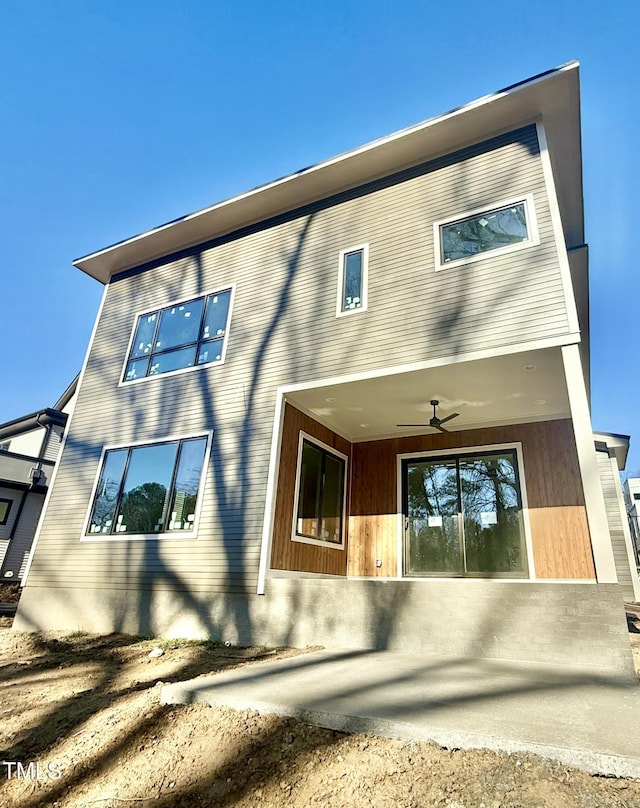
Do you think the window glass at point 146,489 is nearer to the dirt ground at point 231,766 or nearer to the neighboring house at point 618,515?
the dirt ground at point 231,766

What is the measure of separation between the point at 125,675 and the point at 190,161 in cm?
1273

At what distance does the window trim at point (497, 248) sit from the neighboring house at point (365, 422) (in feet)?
0.08

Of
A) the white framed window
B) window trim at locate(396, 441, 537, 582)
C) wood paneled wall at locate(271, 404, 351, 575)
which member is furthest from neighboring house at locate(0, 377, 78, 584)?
window trim at locate(396, 441, 537, 582)

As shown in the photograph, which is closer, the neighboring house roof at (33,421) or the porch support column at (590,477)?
the porch support column at (590,477)

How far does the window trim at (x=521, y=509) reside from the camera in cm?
636

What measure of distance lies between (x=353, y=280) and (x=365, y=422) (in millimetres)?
2281

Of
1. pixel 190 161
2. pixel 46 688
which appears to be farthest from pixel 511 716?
pixel 190 161

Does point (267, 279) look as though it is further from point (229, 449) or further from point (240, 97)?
point (240, 97)

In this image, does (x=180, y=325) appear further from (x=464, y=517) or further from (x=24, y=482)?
(x=24, y=482)

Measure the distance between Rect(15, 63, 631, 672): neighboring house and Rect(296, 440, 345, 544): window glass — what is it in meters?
0.05

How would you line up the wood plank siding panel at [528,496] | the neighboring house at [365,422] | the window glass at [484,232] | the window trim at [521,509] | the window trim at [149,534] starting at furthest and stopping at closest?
the window trim at [149,534] < the window trim at [521,509] < the wood plank siding panel at [528,496] < the window glass at [484,232] < the neighboring house at [365,422]

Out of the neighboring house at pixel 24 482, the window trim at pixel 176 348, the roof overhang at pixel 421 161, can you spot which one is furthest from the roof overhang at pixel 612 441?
the neighboring house at pixel 24 482

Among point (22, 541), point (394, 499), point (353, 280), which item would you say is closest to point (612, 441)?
point (394, 499)

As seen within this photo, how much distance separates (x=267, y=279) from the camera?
24.9 ft
